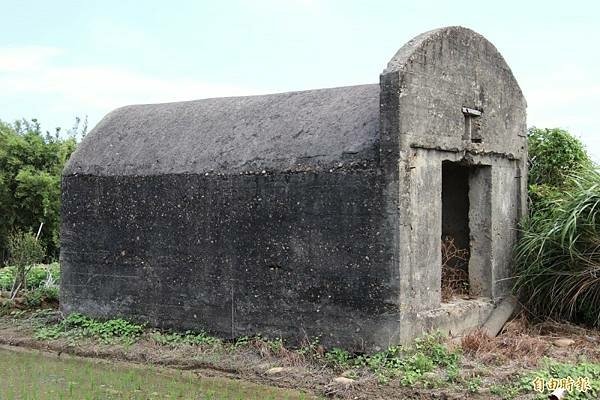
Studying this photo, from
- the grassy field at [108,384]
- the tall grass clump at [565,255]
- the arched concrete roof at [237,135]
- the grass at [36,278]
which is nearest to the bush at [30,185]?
the grass at [36,278]

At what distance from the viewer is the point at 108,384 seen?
7.25 metres

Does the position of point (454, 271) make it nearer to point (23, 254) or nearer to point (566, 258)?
point (566, 258)

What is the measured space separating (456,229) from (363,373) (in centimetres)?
322

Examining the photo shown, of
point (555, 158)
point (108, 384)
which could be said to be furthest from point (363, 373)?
point (555, 158)

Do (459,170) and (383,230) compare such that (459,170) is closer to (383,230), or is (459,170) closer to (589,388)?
(383,230)

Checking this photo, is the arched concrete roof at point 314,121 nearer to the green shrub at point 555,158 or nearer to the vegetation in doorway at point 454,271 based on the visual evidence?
the green shrub at point 555,158

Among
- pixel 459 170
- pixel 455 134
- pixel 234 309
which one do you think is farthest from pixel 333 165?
pixel 459 170

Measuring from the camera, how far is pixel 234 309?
8328 millimetres

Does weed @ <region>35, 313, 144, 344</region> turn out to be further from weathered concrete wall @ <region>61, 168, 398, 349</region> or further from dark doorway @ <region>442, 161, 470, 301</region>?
dark doorway @ <region>442, 161, 470, 301</region>

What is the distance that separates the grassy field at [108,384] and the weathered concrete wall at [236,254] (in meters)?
0.97

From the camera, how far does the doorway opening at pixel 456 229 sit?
9008 mm

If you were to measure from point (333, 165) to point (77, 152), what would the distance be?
409 cm

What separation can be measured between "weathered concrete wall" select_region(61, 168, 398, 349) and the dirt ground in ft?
1.30

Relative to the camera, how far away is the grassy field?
→ 681 cm
